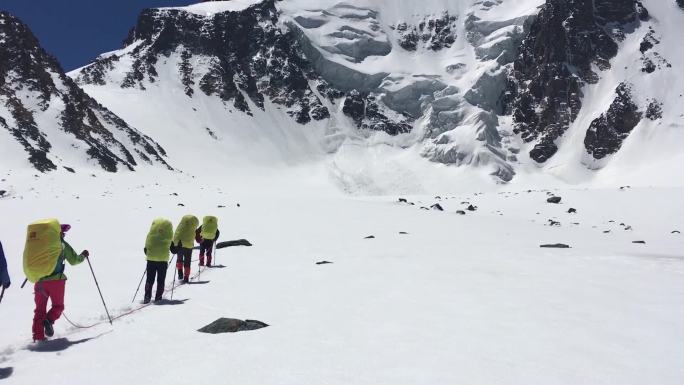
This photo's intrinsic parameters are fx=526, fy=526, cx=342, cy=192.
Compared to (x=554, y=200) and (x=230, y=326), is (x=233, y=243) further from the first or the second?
(x=554, y=200)

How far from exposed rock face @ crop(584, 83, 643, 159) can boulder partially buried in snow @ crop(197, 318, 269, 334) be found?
465ft

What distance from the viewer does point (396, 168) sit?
136125mm

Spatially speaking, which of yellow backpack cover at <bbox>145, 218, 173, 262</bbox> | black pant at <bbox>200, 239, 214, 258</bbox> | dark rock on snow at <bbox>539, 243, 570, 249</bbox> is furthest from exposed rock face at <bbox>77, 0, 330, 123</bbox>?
yellow backpack cover at <bbox>145, 218, 173, 262</bbox>

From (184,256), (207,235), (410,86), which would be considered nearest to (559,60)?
(410,86)

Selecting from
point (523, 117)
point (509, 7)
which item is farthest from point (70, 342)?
point (509, 7)

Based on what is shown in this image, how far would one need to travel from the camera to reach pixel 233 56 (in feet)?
512

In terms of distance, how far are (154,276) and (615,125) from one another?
14344 cm

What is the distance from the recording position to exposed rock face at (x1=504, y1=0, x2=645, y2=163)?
15075cm

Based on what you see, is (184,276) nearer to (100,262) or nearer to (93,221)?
(100,262)

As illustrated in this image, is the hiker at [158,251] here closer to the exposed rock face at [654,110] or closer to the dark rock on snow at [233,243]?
the dark rock on snow at [233,243]

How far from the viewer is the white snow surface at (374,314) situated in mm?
6469

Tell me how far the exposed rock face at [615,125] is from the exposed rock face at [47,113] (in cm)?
10727

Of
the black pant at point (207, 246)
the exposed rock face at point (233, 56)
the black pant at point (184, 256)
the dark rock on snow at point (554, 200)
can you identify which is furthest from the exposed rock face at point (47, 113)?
the exposed rock face at point (233, 56)

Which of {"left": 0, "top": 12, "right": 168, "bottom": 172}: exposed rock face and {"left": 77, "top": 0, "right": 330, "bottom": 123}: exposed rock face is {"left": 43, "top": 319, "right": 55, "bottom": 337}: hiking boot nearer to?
{"left": 0, "top": 12, "right": 168, "bottom": 172}: exposed rock face
